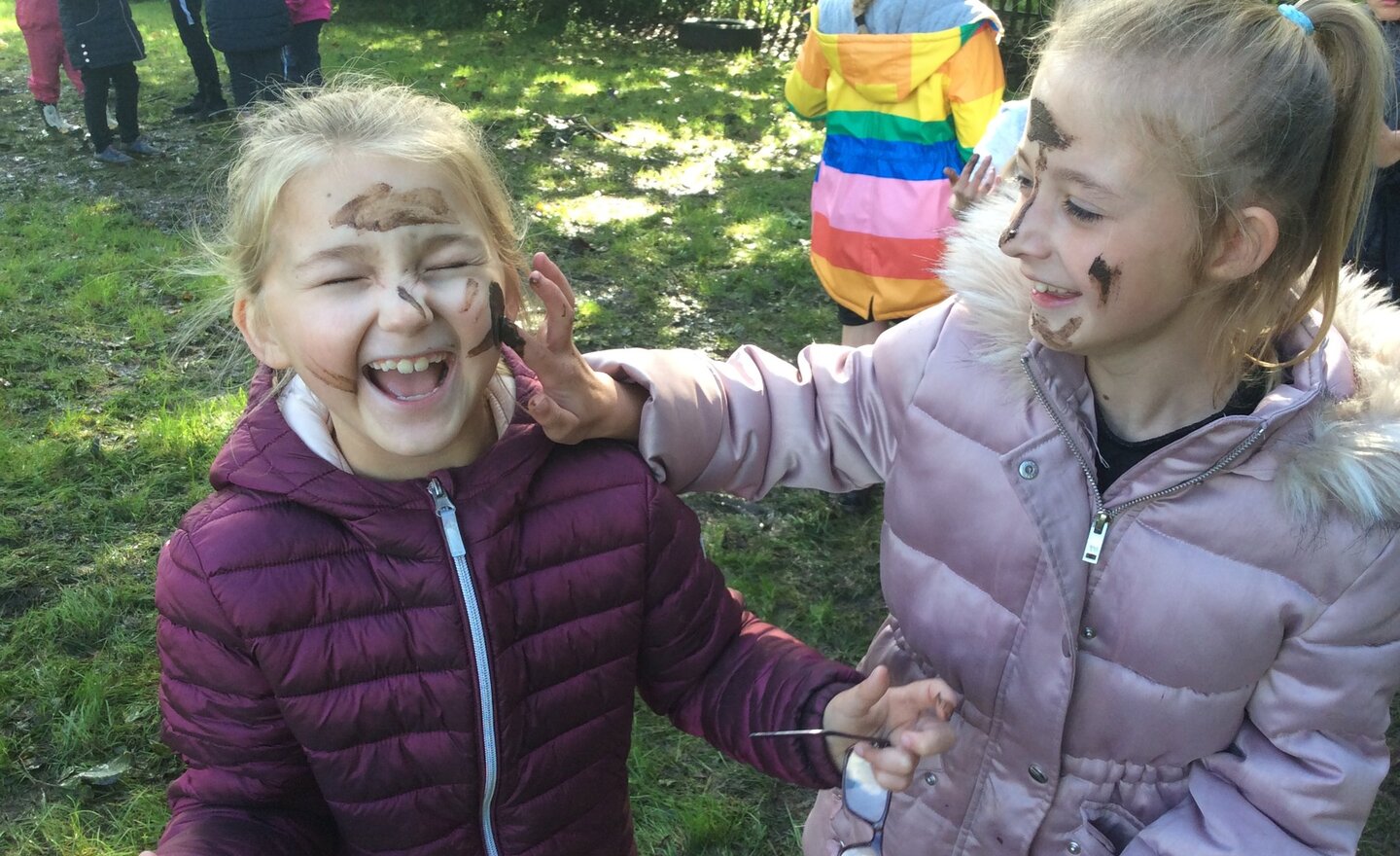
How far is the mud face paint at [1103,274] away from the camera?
4.82 ft

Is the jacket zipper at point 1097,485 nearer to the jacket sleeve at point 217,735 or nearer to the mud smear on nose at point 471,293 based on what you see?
the mud smear on nose at point 471,293

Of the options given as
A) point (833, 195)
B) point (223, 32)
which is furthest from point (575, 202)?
point (833, 195)

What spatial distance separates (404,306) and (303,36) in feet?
24.3

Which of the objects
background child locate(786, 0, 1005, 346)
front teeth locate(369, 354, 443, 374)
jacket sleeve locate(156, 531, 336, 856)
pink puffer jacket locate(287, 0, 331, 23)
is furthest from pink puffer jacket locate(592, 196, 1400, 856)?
pink puffer jacket locate(287, 0, 331, 23)

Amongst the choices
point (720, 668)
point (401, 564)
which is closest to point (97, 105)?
point (401, 564)

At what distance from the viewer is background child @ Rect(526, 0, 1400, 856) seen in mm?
1418

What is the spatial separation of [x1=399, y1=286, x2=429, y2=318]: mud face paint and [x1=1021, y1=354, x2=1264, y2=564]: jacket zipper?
0.88m

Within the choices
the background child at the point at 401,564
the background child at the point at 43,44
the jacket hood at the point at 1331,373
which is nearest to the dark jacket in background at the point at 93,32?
the background child at the point at 43,44

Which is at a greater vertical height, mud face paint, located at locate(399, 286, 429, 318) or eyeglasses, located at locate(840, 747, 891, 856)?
mud face paint, located at locate(399, 286, 429, 318)

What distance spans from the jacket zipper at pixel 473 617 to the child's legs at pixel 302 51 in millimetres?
7117

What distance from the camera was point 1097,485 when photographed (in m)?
1.56

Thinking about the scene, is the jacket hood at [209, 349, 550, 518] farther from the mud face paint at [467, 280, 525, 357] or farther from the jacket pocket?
the jacket pocket

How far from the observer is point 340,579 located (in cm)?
152

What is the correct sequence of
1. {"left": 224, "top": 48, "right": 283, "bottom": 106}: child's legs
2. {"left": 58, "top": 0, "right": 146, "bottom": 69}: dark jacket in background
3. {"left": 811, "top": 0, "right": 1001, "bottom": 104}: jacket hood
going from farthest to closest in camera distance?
{"left": 224, "top": 48, "right": 283, "bottom": 106}: child's legs < {"left": 58, "top": 0, "right": 146, "bottom": 69}: dark jacket in background < {"left": 811, "top": 0, "right": 1001, "bottom": 104}: jacket hood
